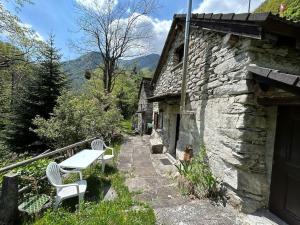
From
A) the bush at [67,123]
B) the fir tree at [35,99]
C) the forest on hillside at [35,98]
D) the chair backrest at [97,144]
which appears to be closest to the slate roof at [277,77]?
the chair backrest at [97,144]

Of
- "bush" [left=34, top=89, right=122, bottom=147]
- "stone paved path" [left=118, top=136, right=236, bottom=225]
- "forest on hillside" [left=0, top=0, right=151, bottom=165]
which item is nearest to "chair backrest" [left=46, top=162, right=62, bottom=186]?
"stone paved path" [left=118, top=136, right=236, bottom=225]

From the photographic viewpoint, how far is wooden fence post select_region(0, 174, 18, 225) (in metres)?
3.41

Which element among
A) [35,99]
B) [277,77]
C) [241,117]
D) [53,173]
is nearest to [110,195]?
[53,173]

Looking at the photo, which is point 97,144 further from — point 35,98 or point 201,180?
point 35,98

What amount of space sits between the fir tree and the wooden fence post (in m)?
7.06

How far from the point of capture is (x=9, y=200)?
348 centimetres

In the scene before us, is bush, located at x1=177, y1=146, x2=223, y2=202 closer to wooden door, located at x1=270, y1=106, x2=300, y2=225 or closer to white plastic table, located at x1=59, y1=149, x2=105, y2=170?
wooden door, located at x1=270, y1=106, x2=300, y2=225

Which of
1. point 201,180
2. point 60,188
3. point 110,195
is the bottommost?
point 110,195

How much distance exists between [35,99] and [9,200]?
8581 mm

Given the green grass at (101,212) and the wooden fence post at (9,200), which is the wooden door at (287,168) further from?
the wooden fence post at (9,200)

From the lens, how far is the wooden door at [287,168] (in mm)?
3236

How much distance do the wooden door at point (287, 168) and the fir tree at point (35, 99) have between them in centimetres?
979

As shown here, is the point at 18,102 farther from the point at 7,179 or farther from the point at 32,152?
the point at 7,179

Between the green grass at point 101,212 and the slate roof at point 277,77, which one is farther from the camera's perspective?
the green grass at point 101,212
